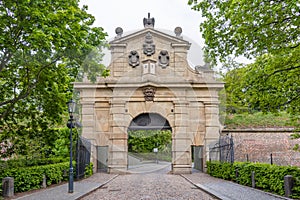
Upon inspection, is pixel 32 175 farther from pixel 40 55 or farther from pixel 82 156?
pixel 82 156

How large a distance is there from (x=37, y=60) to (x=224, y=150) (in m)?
12.4

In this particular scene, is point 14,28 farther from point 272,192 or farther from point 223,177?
point 223,177

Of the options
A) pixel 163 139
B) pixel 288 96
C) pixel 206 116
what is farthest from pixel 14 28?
pixel 163 139

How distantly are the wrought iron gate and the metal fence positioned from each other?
8.20m

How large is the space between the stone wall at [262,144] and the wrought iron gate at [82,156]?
408 inches

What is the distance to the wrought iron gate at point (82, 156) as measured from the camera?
17367 millimetres

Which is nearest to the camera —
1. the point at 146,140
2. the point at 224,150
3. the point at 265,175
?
the point at 265,175

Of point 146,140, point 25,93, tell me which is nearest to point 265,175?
point 25,93

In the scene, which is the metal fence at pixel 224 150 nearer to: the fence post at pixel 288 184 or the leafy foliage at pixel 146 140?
the fence post at pixel 288 184

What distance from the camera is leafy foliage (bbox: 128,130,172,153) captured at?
Result: 1769 inches

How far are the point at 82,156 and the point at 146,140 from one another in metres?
28.5

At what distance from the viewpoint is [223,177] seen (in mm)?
16828

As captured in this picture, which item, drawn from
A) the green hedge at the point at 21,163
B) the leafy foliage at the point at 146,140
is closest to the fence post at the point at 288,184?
the green hedge at the point at 21,163

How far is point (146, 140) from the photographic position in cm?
4706
